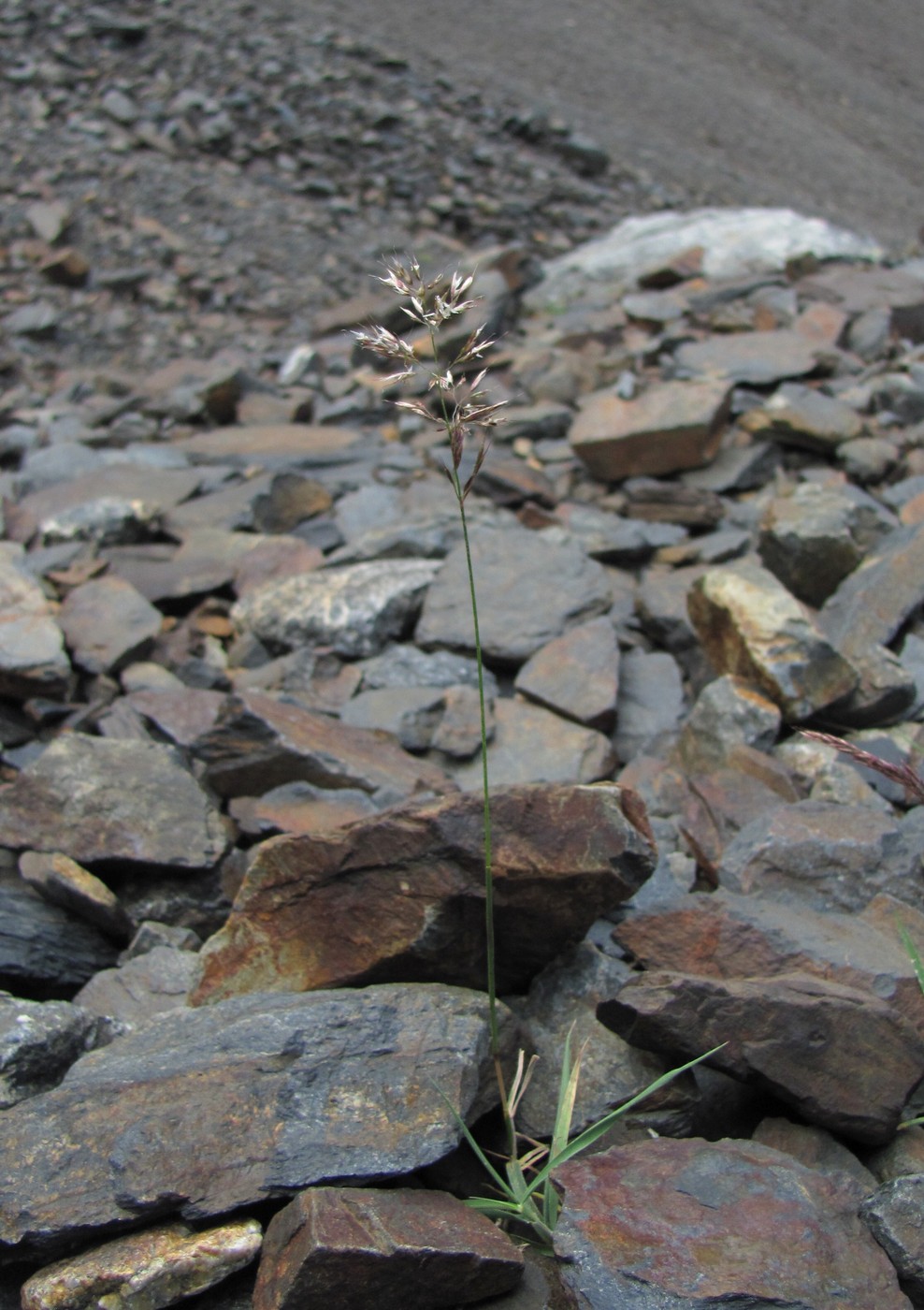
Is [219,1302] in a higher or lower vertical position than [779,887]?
lower

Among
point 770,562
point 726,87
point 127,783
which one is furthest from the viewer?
point 726,87

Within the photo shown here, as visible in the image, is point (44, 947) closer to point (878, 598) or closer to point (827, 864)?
point (827, 864)

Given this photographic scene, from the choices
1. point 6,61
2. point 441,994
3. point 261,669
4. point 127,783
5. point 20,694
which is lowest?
point 6,61

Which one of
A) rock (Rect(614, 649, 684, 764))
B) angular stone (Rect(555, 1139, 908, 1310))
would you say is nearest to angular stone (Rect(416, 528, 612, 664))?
rock (Rect(614, 649, 684, 764))

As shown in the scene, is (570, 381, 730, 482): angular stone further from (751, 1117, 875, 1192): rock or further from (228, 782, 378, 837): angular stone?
(751, 1117, 875, 1192): rock

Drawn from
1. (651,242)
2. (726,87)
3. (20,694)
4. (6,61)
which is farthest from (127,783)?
(726,87)

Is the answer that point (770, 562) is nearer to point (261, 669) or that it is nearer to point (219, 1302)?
point (261, 669)

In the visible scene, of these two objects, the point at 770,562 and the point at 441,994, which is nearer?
the point at 441,994
